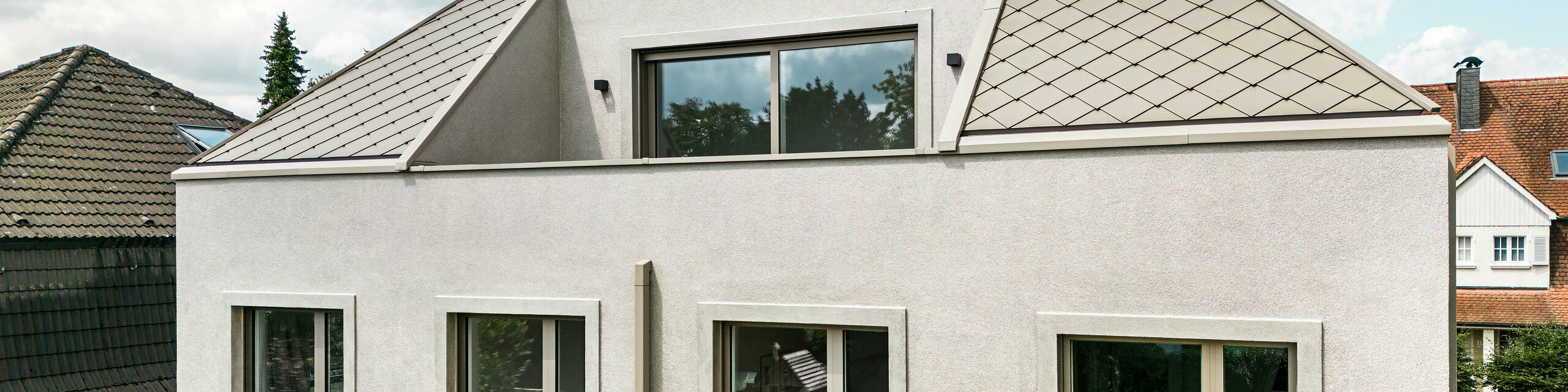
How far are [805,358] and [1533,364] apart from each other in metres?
26.4

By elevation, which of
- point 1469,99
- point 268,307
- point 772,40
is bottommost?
point 268,307

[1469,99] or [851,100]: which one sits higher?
[1469,99]

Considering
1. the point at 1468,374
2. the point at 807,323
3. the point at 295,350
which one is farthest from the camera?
the point at 1468,374

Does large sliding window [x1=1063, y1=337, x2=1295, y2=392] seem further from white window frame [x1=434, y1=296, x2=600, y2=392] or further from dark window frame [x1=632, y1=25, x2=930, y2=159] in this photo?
white window frame [x1=434, y1=296, x2=600, y2=392]

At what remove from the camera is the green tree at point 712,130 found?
851cm

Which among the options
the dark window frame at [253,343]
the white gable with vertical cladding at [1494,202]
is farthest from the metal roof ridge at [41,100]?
the white gable with vertical cladding at [1494,202]

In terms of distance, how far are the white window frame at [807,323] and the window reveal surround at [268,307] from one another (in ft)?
10.3

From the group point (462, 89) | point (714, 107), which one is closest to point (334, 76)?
point (462, 89)

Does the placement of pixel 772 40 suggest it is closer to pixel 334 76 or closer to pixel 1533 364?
pixel 334 76

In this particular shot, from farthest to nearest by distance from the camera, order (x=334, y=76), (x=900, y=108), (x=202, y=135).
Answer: (x=202, y=135)
(x=334, y=76)
(x=900, y=108)

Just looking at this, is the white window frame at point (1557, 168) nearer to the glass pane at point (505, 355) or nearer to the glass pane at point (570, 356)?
the glass pane at point (570, 356)

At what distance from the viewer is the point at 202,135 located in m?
16.0

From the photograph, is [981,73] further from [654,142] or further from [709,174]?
[654,142]

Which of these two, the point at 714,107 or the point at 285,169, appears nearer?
the point at 285,169
